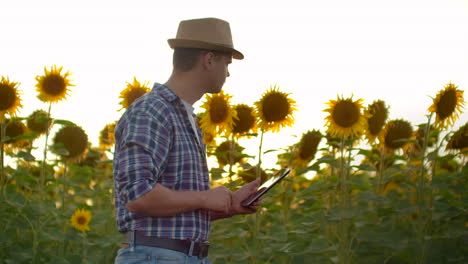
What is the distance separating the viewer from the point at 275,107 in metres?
5.98

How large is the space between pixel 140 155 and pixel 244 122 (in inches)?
137

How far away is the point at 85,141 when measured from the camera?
23.9 ft

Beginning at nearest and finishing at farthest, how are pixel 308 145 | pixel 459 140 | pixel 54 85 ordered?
1. pixel 459 140
2. pixel 54 85
3. pixel 308 145

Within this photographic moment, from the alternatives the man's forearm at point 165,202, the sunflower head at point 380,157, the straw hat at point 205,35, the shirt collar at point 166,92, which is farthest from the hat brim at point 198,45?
the sunflower head at point 380,157

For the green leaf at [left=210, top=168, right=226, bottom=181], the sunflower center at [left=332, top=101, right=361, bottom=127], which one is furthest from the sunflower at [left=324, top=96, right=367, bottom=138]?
the green leaf at [left=210, top=168, right=226, bottom=181]

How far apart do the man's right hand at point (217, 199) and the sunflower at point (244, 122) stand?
3.26 m

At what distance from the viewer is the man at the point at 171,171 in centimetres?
254

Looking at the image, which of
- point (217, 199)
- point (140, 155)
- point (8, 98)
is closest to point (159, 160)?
point (140, 155)

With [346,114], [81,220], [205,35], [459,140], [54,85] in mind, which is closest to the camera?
[205,35]

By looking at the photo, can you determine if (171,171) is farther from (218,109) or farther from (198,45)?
(218,109)

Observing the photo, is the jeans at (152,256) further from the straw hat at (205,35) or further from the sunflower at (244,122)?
the sunflower at (244,122)

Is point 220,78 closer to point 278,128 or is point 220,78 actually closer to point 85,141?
point 278,128

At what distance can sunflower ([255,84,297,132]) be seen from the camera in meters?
5.94

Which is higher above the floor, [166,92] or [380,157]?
[380,157]
